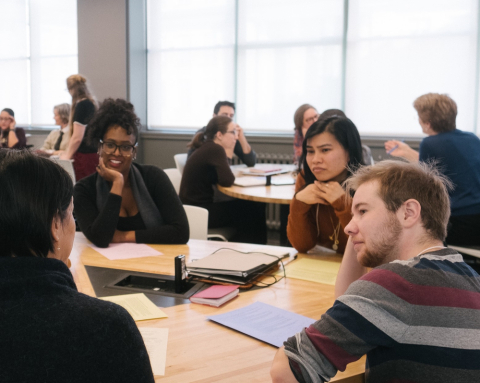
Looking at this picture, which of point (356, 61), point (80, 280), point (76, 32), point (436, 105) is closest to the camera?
point (80, 280)

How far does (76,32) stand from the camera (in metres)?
7.42

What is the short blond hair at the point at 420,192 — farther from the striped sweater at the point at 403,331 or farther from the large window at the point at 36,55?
the large window at the point at 36,55

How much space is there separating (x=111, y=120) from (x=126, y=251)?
27.3 inches

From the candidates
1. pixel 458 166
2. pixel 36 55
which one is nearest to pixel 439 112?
pixel 458 166

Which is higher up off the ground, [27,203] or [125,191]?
[27,203]

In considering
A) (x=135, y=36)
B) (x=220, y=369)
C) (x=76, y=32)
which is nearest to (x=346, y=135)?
(x=220, y=369)

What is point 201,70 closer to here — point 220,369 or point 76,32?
point 76,32

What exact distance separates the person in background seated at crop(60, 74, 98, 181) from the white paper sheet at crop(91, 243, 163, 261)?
8.58 ft

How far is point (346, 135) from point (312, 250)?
1.85ft

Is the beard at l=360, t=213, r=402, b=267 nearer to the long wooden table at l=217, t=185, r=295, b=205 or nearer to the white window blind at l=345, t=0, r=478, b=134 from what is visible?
the long wooden table at l=217, t=185, r=295, b=205

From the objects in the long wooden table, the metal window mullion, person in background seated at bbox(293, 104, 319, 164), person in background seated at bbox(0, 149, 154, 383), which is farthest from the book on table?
the metal window mullion

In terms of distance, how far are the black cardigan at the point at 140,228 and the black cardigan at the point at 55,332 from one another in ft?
4.83

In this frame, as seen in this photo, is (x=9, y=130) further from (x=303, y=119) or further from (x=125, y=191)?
(x=125, y=191)

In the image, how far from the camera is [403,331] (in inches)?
39.6
